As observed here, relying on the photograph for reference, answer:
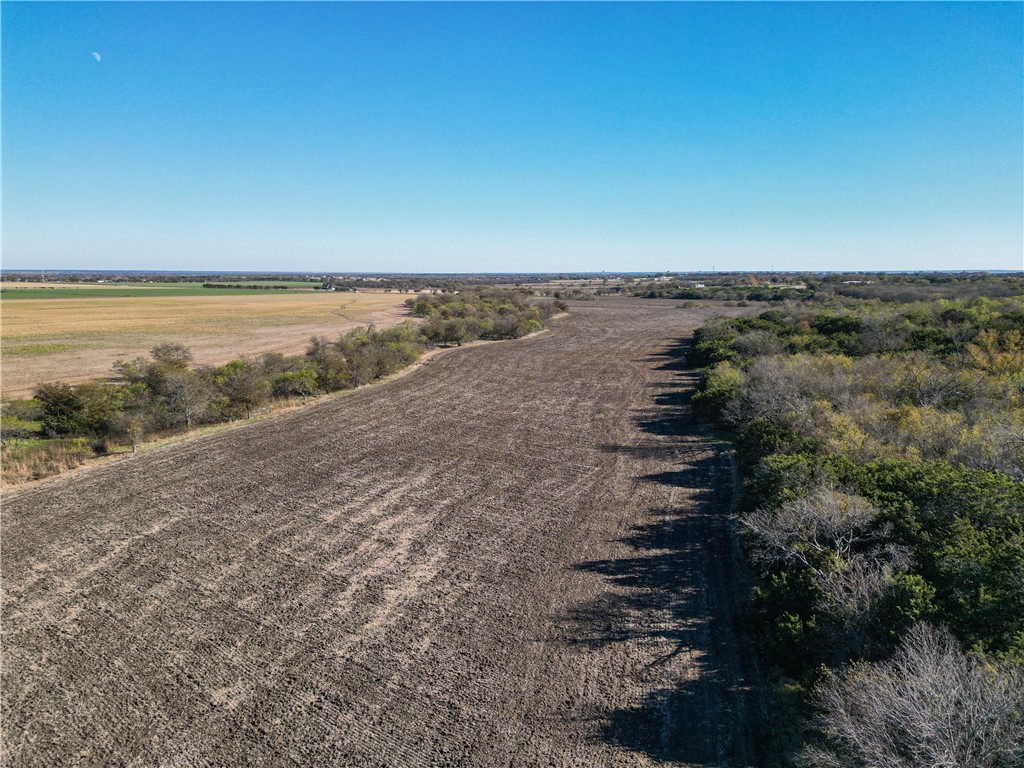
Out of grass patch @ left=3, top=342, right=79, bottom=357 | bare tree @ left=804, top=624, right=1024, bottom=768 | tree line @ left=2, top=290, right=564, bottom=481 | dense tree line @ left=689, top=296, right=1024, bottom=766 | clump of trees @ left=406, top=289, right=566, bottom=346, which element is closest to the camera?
bare tree @ left=804, top=624, right=1024, bottom=768

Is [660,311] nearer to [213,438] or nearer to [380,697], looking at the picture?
[213,438]

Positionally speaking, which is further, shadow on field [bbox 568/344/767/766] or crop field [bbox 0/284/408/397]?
crop field [bbox 0/284/408/397]

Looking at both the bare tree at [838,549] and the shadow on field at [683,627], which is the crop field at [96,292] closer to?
the shadow on field at [683,627]

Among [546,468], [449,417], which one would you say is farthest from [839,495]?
[449,417]

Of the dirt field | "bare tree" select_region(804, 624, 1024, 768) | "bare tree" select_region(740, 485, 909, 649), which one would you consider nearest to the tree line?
the dirt field

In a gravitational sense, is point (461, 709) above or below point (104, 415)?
below

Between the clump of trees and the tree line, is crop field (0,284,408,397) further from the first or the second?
the clump of trees
